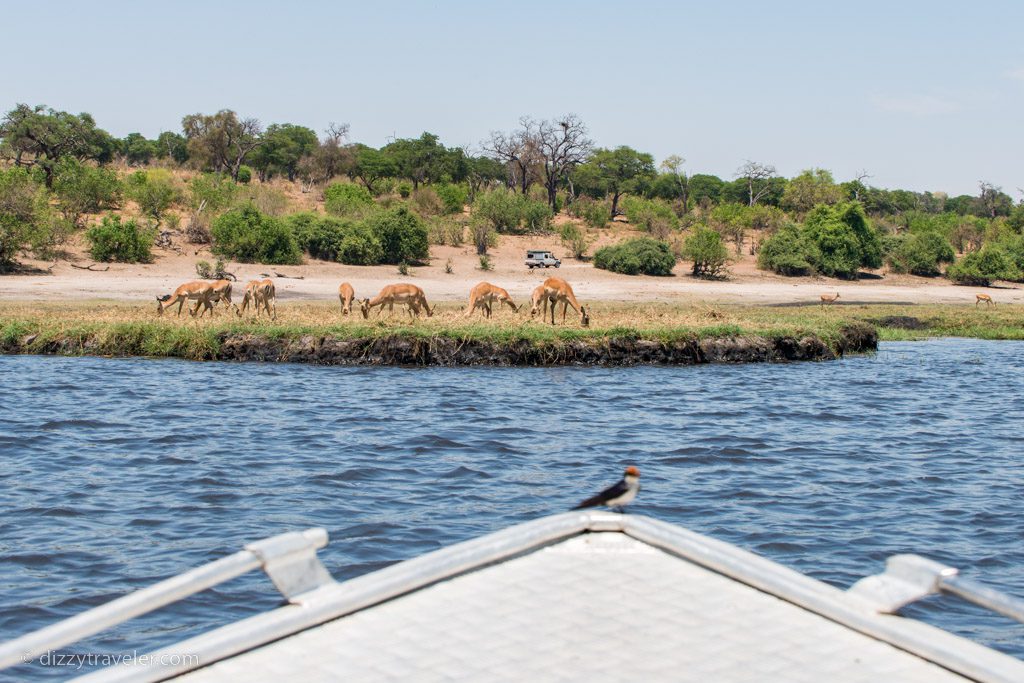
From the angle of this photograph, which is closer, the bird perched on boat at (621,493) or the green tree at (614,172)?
the bird perched on boat at (621,493)

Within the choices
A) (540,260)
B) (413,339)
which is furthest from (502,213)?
(413,339)

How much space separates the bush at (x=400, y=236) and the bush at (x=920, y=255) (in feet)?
81.0

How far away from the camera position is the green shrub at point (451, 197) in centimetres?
6444

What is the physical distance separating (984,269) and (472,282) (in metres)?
26.4

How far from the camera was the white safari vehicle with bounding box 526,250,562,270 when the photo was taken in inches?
1986

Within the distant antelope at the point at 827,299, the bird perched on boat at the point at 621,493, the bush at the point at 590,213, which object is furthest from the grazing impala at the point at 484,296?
the bush at the point at 590,213

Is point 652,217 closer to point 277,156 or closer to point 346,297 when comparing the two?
point 277,156

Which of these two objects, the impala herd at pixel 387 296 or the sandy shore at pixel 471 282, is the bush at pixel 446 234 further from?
the impala herd at pixel 387 296

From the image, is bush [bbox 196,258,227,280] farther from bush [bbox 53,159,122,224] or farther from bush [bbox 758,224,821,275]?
bush [bbox 758,224,821,275]

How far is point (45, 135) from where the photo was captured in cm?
6081

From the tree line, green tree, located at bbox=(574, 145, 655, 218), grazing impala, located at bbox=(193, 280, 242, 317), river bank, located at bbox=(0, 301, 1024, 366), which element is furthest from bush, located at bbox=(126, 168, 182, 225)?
green tree, located at bbox=(574, 145, 655, 218)

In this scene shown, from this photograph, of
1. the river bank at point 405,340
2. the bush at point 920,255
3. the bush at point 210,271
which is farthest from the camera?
the bush at point 920,255

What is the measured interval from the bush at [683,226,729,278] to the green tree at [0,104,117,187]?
102 ft

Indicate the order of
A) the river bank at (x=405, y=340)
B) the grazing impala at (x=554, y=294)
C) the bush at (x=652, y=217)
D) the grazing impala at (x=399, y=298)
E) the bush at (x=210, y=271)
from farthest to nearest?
the bush at (x=652, y=217)
the bush at (x=210, y=271)
the grazing impala at (x=399, y=298)
the grazing impala at (x=554, y=294)
the river bank at (x=405, y=340)
